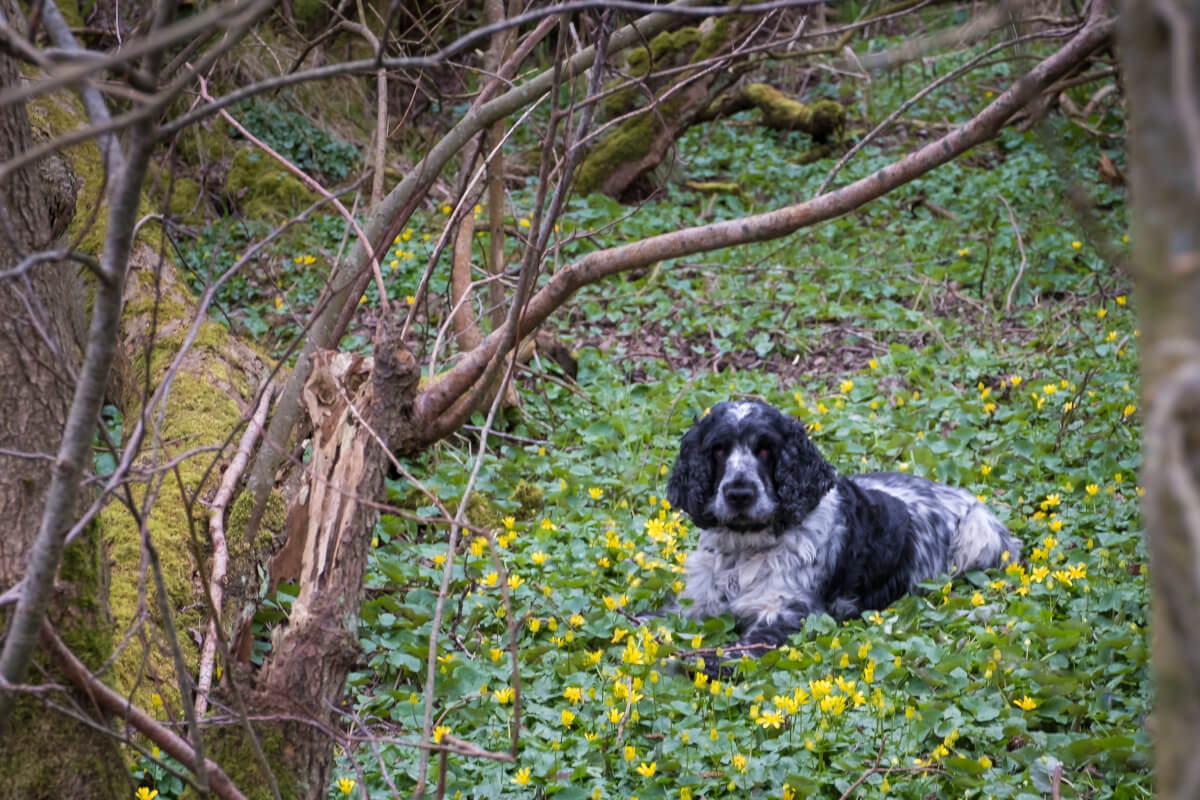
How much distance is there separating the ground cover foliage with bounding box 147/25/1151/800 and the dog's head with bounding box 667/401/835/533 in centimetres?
30

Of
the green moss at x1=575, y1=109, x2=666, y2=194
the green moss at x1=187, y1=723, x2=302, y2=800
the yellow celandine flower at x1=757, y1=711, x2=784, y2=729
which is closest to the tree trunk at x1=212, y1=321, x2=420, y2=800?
the green moss at x1=187, y1=723, x2=302, y2=800

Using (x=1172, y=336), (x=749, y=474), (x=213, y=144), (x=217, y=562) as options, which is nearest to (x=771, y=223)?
(x=749, y=474)

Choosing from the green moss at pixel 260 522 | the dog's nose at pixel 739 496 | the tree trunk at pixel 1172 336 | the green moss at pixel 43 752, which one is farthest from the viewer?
the dog's nose at pixel 739 496

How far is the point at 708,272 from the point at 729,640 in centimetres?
573

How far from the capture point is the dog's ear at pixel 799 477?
5.20 m

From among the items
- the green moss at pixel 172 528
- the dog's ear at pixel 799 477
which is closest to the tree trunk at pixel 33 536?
the green moss at pixel 172 528

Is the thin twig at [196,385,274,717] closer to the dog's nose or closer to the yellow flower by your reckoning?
the dog's nose

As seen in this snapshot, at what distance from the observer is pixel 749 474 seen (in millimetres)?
5141

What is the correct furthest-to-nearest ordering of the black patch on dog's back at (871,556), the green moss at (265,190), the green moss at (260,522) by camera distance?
1. the green moss at (265,190)
2. the black patch on dog's back at (871,556)
3. the green moss at (260,522)

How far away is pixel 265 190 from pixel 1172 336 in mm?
11448

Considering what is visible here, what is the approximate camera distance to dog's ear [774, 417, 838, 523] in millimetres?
5195

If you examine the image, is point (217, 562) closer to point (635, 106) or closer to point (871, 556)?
point (871, 556)

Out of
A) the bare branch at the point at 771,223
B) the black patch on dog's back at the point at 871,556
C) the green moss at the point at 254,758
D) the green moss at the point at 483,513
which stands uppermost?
the bare branch at the point at 771,223

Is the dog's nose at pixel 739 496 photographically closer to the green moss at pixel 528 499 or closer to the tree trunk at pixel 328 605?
the green moss at pixel 528 499
